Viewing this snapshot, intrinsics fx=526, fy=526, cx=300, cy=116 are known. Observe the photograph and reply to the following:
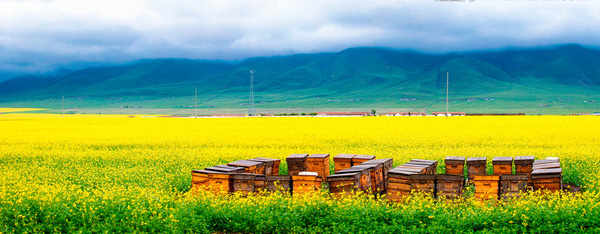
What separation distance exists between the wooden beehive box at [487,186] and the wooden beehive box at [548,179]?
142cm

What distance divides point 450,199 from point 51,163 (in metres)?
16.5

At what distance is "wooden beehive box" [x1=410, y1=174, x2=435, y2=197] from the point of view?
13.5 meters

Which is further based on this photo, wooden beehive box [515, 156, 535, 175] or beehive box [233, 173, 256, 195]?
wooden beehive box [515, 156, 535, 175]

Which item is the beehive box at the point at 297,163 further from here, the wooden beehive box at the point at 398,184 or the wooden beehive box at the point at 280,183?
the wooden beehive box at the point at 398,184

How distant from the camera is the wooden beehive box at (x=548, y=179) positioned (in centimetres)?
1388

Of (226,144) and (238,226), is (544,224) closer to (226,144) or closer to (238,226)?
(238,226)

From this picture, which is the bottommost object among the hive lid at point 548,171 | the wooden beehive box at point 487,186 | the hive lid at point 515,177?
the wooden beehive box at point 487,186

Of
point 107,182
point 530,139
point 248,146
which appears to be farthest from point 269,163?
point 530,139

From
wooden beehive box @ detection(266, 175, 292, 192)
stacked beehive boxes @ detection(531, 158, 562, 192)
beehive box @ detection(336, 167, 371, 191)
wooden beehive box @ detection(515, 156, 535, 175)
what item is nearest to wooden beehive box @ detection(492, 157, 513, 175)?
wooden beehive box @ detection(515, 156, 535, 175)

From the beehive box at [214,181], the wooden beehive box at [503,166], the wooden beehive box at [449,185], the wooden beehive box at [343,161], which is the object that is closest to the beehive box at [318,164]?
the wooden beehive box at [343,161]

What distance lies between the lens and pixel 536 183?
46.5 ft

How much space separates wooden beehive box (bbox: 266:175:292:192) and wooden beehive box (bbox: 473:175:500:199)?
4.84 m

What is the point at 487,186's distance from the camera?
13547mm

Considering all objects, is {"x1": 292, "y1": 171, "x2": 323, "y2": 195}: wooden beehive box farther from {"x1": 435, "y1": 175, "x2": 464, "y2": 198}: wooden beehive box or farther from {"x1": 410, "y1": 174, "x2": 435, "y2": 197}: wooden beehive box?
{"x1": 435, "y1": 175, "x2": 464, "y2": 198}: wooden beehive box
